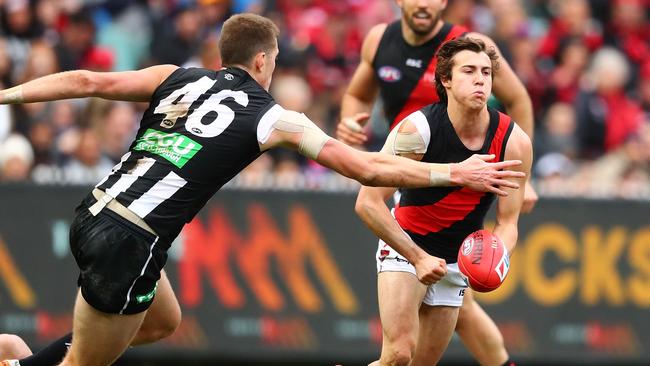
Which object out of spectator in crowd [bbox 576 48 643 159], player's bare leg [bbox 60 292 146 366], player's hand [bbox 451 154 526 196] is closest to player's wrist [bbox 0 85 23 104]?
player's bare leg [bbox 60 292 146 366]

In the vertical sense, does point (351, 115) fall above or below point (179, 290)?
above

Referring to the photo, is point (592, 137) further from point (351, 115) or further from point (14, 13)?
point (14, 13)

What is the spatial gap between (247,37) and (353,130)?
1712mm

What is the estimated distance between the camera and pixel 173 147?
7668mm

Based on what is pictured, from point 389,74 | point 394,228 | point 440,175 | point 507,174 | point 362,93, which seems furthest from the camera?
point 362,93

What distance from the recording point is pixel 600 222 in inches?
506

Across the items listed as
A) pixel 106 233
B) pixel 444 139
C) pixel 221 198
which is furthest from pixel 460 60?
pixel 221 198

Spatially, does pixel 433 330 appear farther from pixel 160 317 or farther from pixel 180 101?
pixel 180 101

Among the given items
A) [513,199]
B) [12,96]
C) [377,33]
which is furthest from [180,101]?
[377,33]

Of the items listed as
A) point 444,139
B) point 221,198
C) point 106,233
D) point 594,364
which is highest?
point 444,139

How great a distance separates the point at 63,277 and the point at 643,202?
5695mm

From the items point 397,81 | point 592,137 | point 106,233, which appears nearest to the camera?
point 106,233

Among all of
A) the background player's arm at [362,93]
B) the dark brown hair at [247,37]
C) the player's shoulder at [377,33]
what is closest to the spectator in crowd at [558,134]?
the background player's arm at [362,93]

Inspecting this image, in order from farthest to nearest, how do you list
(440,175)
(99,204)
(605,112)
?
(605,112), (99,204), (440,175)
